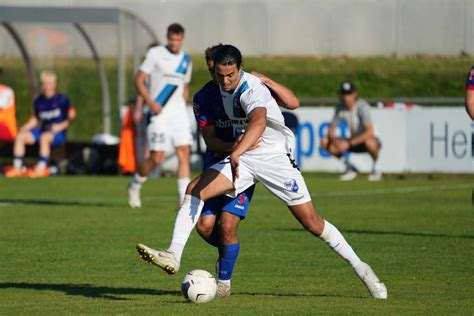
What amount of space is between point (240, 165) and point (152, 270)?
243 centimetres

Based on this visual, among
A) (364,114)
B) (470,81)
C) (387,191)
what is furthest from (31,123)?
(470,81)

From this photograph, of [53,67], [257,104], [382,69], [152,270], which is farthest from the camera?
[382,69]

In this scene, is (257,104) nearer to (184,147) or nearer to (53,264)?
(53,264)

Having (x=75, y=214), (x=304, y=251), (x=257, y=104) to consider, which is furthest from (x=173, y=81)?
(x=257, y=104)

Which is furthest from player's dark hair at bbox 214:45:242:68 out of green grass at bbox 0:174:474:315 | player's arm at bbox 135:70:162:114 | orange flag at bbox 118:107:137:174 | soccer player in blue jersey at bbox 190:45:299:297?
orange flag at bbox 118:107:137:174

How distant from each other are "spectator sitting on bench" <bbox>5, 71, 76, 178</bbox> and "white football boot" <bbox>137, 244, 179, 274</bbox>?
51.5 feet

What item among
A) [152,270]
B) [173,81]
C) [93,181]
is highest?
[173,81]

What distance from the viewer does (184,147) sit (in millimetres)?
16828

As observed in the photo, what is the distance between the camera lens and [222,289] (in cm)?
955

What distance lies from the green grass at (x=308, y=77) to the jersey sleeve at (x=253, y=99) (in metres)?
17.6

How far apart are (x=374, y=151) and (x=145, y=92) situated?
7984 millimetres

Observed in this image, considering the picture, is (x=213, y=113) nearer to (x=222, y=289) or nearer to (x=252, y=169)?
(x=252, y=169)

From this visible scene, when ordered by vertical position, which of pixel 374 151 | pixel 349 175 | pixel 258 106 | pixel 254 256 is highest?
pixel 258 106

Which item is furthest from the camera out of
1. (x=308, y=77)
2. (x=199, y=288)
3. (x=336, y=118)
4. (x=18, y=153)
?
(x=308, y=77)
